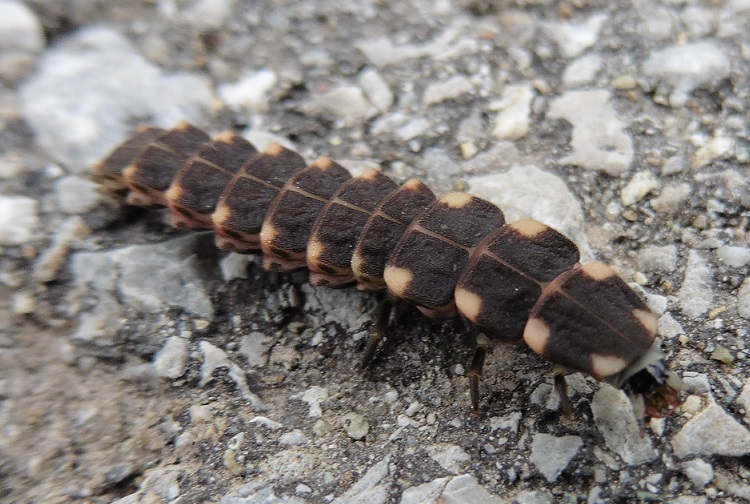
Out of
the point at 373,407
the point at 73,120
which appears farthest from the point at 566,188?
the point at 73,120

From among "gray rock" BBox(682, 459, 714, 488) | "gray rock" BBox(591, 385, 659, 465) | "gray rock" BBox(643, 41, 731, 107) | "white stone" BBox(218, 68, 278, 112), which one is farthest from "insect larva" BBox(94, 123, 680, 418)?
"gray rock" BBox(643, 41, 731, 107)

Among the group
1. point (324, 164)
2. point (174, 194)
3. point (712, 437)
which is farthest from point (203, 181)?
point (712, 437)

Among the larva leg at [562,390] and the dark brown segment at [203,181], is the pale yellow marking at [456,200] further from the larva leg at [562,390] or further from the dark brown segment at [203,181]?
the dark brown segment at [203,181]

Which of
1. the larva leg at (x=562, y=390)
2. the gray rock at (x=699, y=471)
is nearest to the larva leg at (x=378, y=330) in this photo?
the larva leg at (x=562, y=390)

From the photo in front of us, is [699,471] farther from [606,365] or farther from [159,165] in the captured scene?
[159,165]

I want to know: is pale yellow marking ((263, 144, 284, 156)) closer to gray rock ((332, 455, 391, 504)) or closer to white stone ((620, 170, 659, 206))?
gray rock ((332, 455, 391, 504))

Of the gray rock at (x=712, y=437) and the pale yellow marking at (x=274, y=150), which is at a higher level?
the pale yellow marking at (x=274, y=150)
